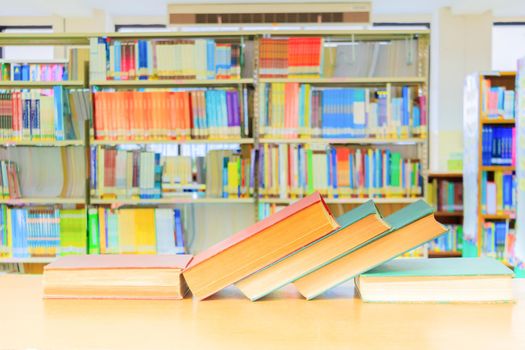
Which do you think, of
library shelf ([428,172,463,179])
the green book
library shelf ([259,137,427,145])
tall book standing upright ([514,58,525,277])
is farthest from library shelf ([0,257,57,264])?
library shelf ([428,172,463,179])

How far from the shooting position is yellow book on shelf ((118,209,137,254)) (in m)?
3.89

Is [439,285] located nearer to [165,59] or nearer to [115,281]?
[115,281]

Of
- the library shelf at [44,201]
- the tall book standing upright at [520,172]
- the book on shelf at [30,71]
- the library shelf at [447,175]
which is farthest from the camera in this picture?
the library shelf at [447,175]

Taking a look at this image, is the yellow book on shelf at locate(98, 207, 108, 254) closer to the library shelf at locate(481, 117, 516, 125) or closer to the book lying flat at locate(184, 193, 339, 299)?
the book lying flat at locate(184, 193, 339, 299)

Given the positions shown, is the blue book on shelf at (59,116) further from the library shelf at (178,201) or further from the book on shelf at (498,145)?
the book on shelf at (498,145)

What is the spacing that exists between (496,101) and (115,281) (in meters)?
4.75

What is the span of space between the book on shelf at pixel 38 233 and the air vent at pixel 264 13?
276 centimetres

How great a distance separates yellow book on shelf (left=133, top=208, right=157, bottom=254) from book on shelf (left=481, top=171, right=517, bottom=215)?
2.85m

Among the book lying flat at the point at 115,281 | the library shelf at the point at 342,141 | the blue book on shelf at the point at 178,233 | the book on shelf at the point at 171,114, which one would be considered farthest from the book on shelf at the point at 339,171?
the book lying flat at the point at 115,281

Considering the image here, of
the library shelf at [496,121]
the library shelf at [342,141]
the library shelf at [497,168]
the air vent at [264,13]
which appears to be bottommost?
the library shelf at [497,168]

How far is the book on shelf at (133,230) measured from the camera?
389 cm

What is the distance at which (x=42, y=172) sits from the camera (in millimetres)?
3994

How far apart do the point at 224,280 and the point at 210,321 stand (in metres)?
0.10

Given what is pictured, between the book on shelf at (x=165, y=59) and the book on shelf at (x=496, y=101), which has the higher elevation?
the book on shelf at (x=165, y=59)
